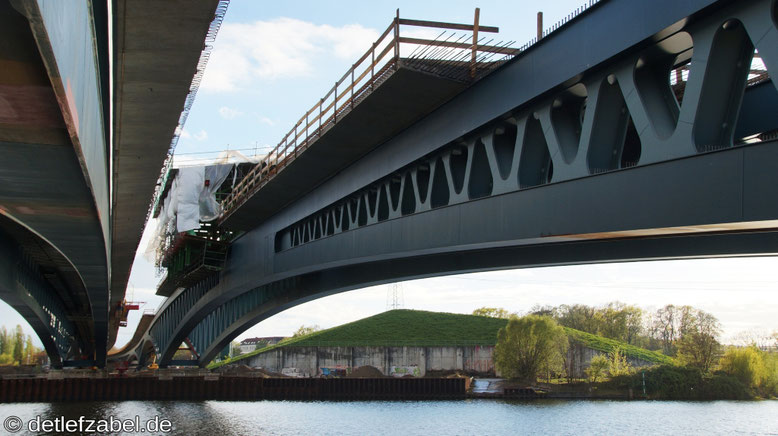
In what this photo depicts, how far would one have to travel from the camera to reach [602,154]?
11484mm

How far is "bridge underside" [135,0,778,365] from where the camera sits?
30.4 ft

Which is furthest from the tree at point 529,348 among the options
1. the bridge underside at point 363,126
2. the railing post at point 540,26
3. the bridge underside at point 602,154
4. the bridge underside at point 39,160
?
the railing post at point 540,26

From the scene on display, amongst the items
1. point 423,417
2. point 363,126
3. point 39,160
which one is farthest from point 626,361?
point 39,160

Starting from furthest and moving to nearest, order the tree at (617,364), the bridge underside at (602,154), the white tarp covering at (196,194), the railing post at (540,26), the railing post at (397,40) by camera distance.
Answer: the tree at (617,364) < the white tarp covering at (196,194) < the railing post at (397,40) < the railing post at (540,26) < the bridge underside at (602,154)

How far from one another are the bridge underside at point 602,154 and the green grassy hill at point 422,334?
72.6 metres

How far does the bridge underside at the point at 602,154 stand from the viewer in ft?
30.4

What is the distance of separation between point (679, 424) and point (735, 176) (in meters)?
40.0

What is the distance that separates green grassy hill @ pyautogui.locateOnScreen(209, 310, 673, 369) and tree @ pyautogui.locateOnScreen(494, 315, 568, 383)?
11.3m

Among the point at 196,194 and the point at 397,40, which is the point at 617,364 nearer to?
the point at 196,194

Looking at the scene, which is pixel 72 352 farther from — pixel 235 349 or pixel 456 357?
pixel 235 349

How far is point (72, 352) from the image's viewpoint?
271 ft

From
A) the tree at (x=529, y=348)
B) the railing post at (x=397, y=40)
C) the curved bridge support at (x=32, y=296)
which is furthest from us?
the tree at (x=529, y=348)

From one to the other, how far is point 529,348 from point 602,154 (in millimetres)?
67437

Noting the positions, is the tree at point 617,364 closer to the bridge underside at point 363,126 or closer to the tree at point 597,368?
the tree at point 597,368
